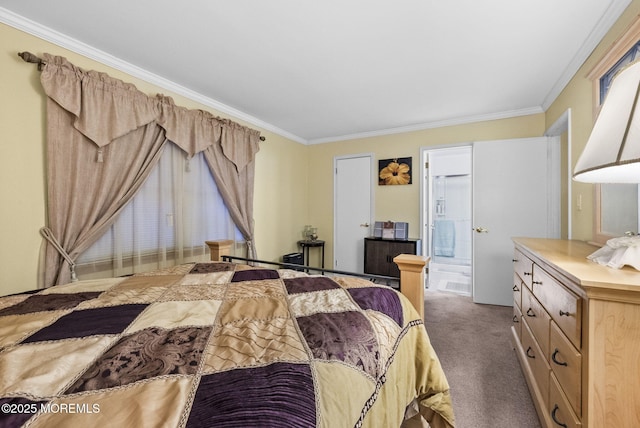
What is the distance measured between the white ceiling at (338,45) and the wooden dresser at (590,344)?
161 cm

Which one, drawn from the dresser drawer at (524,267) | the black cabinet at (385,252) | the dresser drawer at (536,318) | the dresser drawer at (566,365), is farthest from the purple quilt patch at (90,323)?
the black cabinet at (385,252)

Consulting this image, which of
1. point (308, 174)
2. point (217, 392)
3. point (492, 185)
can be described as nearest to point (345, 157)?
point (308, 174)

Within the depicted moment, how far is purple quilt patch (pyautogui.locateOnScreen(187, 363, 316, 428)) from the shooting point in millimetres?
566

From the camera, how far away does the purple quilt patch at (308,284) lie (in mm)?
1419

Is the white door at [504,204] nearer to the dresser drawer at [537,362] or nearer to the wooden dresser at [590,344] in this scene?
the dresser drawer at [537,362]

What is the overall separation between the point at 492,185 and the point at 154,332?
149 inches

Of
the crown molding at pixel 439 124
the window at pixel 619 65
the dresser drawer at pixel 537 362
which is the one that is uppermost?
the crown molding at pixel 439 124

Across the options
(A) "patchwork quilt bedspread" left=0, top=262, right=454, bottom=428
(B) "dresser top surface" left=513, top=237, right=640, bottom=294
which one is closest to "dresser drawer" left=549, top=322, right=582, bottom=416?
(B) "dresser top surface" left=513, top=237, right=640, bottom=294

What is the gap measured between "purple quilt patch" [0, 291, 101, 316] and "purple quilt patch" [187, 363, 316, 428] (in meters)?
0.99

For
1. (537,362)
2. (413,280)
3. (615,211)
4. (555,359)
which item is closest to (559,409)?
(555,359)

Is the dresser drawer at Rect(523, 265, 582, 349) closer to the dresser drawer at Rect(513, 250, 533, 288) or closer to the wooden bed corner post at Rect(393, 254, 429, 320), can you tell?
the dresser drawer at Rect(513, 250, 533, 288)

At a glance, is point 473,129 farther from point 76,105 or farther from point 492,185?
point 76,105

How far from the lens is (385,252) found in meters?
3.91

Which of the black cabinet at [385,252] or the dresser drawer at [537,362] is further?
the black cabinet at [385,252]
